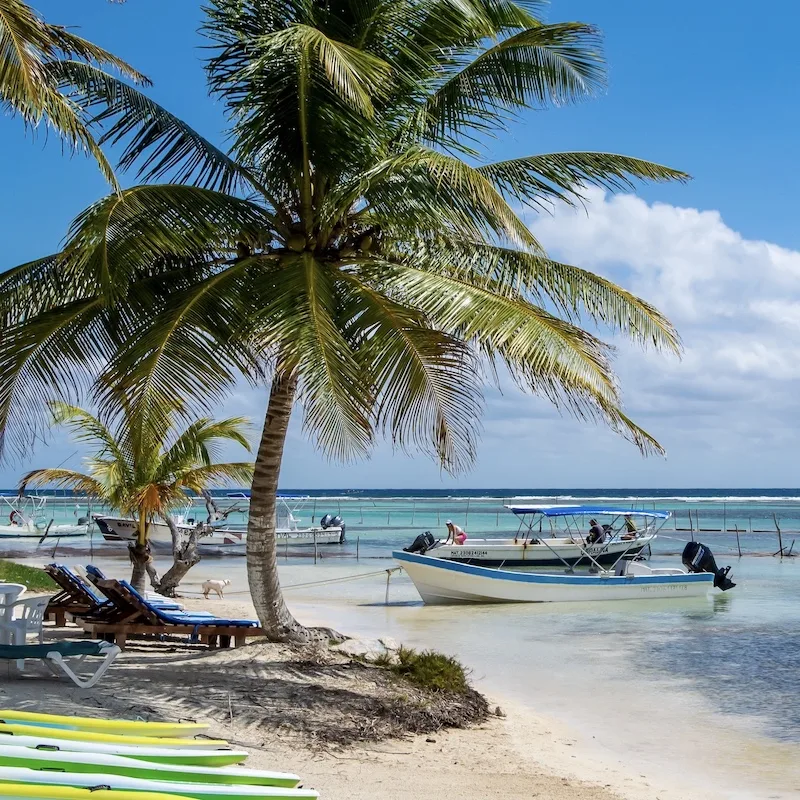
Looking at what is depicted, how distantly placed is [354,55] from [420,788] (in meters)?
6.00

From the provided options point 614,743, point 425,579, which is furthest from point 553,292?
point 425,579

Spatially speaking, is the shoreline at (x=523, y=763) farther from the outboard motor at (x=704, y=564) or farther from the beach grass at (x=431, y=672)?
the outboard motor at (x=704, y=564)

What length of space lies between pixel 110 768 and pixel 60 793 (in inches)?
24.4

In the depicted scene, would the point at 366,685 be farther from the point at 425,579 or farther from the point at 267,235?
the point at 425,579

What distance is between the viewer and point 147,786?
14.6ft

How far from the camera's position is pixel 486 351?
28.6ft

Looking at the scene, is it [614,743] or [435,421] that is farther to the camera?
[614,743]

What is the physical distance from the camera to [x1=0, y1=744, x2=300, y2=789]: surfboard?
180 inches

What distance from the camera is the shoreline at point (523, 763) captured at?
21.7ft

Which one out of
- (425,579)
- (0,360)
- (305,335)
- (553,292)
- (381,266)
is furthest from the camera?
(425,579)

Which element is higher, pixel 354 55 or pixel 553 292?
pixel 354 55

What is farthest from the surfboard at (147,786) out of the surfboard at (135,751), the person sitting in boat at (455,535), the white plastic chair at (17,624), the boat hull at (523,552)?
the person sitting in boat at (455,535)

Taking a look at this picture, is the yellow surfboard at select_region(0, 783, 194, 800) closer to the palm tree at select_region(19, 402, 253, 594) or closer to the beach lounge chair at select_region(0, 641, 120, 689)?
the beach lounge chair at select_region(0, 641, 120, 689)

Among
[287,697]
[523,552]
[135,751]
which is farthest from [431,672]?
[523,552]
